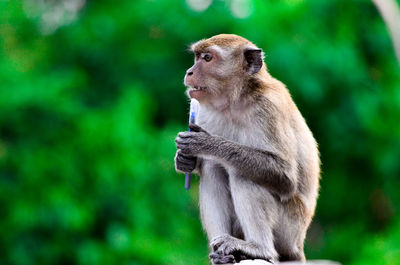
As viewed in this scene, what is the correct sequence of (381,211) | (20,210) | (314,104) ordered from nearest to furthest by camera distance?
(20,210), (314,104), (381,211)

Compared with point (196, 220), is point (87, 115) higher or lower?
higher

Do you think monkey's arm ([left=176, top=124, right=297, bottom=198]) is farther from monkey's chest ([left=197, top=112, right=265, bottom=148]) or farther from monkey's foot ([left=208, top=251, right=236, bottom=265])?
monkey's foot ([left=208, top=251, right=236, bottom=265])

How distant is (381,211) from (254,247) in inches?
611

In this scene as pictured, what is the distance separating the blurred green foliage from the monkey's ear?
357 inches

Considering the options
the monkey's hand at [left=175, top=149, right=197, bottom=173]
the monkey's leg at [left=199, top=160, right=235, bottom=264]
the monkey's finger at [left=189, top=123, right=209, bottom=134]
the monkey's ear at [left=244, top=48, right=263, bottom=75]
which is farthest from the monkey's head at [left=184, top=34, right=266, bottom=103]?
the monkey's leg at [left=199, top=160, right=235, bottom=264]

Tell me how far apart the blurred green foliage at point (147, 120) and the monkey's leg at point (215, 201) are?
8522mm

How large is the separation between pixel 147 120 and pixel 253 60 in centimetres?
1174

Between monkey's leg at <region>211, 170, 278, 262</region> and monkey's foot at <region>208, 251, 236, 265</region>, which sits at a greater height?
monkey's leg at <region>211, 170, 278, 262</region>

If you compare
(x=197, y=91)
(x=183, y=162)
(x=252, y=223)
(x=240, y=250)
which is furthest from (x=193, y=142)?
(x=240, y=250)

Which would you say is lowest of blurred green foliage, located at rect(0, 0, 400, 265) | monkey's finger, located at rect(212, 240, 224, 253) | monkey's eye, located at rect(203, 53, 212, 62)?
monkey's finger, located at rect(212, 240, 224, 253)

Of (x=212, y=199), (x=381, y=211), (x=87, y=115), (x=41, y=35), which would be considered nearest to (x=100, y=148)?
(x=87, y=115)

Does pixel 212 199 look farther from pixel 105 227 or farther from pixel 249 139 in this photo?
pixel 105 227

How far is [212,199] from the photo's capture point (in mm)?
7785

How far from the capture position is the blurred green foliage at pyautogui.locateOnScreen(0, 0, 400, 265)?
58.1ft
